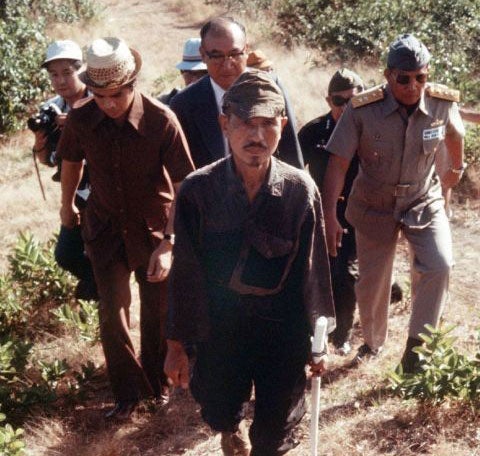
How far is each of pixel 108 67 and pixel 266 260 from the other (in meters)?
1.41

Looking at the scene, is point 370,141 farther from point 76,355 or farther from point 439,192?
point 76,355

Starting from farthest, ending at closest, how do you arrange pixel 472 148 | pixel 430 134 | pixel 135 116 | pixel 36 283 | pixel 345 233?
1. pixel 472 148
2. pixel 36 283
3. pixel 345 233
4. pixel 430 134
5. pixel 135 116

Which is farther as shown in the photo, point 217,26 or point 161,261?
point 217,26

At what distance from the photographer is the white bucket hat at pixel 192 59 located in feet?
19.1

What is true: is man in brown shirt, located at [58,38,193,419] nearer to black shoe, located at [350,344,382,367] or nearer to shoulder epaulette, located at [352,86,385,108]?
shoulder epaulette, located at [352,86,385,108]

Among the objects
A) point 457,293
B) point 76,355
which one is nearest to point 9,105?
point 76,355

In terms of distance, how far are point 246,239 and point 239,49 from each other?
1.64 m

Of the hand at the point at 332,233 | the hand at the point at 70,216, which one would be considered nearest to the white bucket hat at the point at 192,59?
the hand at the point at 70,216

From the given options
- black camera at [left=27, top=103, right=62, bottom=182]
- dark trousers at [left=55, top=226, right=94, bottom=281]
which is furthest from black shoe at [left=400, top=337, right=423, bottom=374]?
black camera at [left=27, top=103, right=62, bottom=182]

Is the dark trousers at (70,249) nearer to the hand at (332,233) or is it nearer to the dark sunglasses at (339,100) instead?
the hand at (332,233)

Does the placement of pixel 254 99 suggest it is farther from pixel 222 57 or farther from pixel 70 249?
pixel 70 249

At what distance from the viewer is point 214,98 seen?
14.2 feet

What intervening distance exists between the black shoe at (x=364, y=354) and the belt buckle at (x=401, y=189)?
1072 millimetres

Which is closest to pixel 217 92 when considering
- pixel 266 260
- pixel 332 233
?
pixel 332 233
